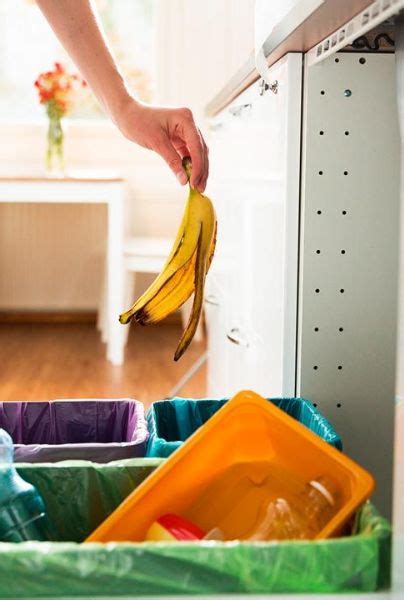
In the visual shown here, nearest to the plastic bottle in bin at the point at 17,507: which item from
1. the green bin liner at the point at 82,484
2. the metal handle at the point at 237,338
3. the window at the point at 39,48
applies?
the green bin liner at the point at 82,484

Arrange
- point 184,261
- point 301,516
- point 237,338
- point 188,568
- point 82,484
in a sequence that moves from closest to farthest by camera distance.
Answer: point 188,568 < point 301,516 < point 82,484 < point 184,261 < point 237,338

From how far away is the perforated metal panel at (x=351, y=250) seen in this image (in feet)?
4.06

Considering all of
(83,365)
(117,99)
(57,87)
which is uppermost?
(57,87)

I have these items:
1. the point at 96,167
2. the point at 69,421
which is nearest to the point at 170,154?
the point at 69,421

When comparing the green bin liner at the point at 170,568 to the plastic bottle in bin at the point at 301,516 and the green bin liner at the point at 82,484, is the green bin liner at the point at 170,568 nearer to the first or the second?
the plastic bottle in bin at the point at 301,516

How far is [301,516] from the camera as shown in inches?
32.4

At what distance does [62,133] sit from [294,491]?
367 centimetres

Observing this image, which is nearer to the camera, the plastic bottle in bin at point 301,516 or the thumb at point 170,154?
the plastic bottle in bin at point 301,516

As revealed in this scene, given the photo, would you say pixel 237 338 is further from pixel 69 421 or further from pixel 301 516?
pixel 301 516

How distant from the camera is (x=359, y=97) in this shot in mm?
1233

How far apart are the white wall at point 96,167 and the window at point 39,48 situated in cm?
17

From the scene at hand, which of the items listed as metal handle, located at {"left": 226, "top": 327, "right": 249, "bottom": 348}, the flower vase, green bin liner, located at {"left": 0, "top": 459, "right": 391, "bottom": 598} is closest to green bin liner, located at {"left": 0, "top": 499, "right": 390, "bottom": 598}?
green bin liner, located at {"left": 0, "top": 459, "right": 391, "bottom": 598}

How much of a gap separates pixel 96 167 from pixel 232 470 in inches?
160

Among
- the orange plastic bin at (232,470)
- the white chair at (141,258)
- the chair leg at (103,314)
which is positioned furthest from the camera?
the chair leg at (103,314)
